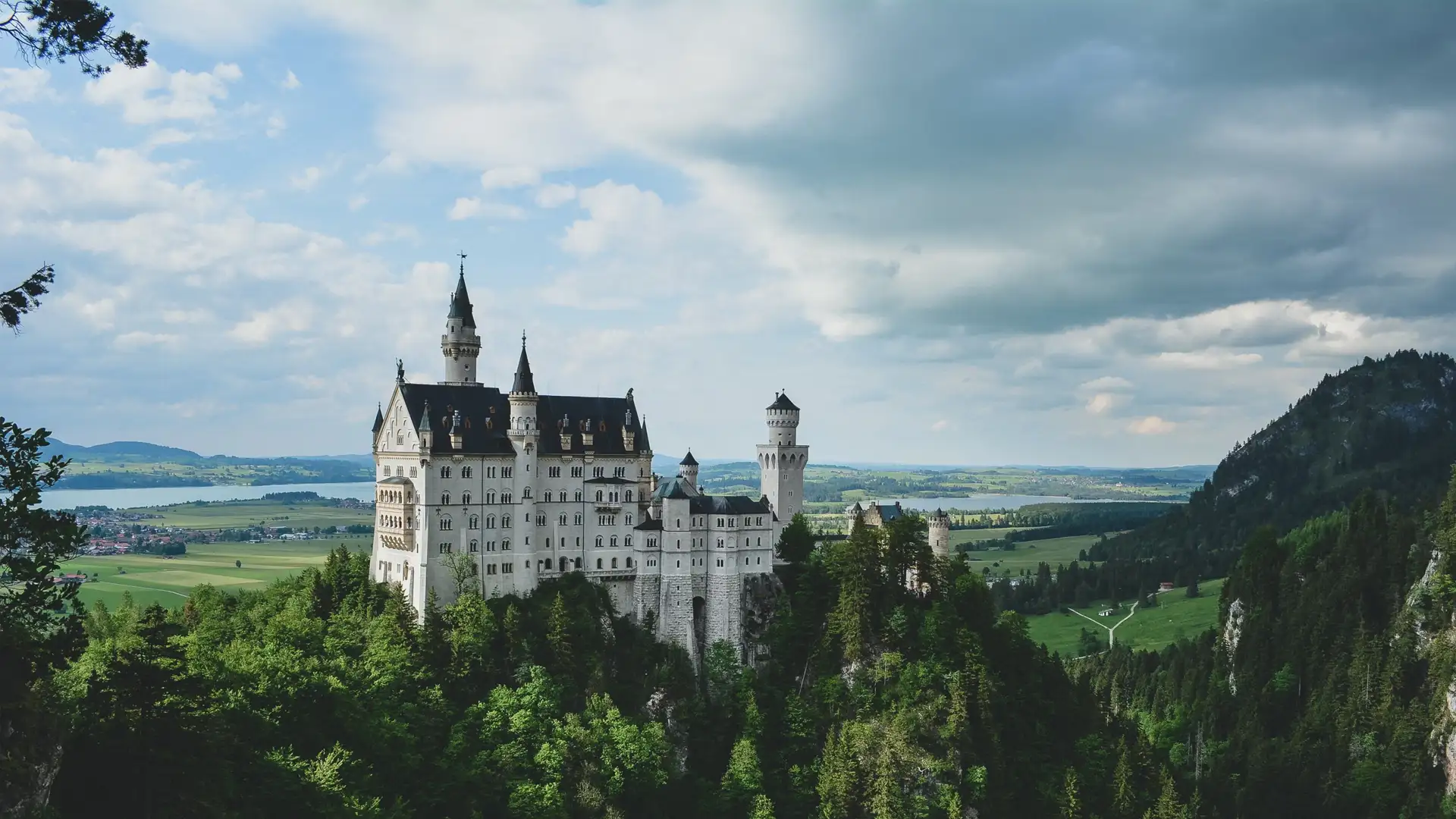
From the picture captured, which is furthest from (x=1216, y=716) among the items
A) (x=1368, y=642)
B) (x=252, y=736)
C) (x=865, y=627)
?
(x=252, y=736)

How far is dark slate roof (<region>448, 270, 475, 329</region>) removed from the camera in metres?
97.6

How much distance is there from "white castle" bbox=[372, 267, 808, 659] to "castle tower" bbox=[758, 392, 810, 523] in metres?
9.33

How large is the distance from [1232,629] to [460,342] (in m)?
129

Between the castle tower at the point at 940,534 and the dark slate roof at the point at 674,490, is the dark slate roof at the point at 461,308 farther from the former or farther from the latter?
the castle tower at the point at 940,534

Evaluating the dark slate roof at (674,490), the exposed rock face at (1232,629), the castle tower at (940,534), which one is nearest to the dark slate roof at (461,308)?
the dark slate roof at (674,490)

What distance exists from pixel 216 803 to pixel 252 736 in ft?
47.4

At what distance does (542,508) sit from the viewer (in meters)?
94.8

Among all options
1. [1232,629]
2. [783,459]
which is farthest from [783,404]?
[1232,629]

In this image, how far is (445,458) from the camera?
8956 cm

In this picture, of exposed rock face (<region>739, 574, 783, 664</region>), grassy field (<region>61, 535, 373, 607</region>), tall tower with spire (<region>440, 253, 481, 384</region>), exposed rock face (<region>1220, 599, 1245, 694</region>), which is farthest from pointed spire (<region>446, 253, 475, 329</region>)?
exposed rock face (<region>1220, 599, 1245, 694</region>)

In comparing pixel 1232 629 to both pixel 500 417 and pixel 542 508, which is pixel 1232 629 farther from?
pixel 500 417

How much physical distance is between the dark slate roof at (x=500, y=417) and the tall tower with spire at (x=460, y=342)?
2615mm

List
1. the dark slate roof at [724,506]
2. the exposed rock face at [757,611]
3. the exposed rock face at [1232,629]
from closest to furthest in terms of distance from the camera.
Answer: the dark slate roof at [724,506] → the exposed rock face at [757,611] → the exposed rock face at [1232,629]

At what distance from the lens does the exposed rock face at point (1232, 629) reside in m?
165
